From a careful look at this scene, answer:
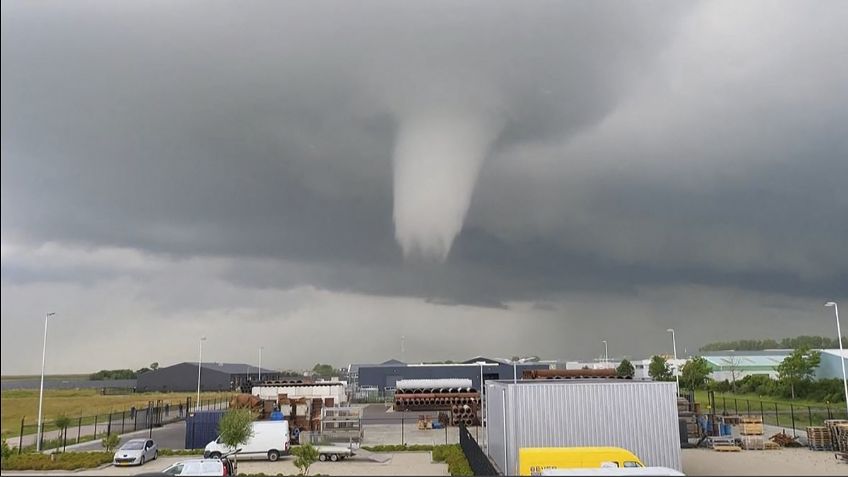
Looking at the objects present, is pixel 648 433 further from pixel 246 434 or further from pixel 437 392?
pixel 437 392

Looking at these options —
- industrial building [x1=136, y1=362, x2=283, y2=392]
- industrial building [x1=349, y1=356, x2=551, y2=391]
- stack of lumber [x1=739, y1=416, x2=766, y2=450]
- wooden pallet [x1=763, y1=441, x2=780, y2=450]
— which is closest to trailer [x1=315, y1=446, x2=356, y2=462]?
stack of lumber [x1=739, y1=416, x2=766, y2=450]

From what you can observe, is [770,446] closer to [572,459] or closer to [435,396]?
[572,459]

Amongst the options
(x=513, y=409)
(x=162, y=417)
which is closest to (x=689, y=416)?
(x=513, y=409)

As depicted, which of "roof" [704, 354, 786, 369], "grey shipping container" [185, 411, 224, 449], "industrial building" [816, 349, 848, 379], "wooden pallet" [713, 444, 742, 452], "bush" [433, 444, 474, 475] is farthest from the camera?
"roof" [704, 354, 786, 369]

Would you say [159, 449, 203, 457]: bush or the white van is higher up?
the white van

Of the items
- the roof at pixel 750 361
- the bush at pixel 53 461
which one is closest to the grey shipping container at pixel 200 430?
the bush at pixel 53 461

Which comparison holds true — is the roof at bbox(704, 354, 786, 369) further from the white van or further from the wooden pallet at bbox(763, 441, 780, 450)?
the white van

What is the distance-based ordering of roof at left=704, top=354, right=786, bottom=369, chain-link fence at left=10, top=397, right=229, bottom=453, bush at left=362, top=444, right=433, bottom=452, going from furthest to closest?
roof at left=704, top=354, right=786, bottom=369
chain-link fence at left=10, top=397, right=229, bottom=453
bush at left=362, top=444, right=433, bottom=452
